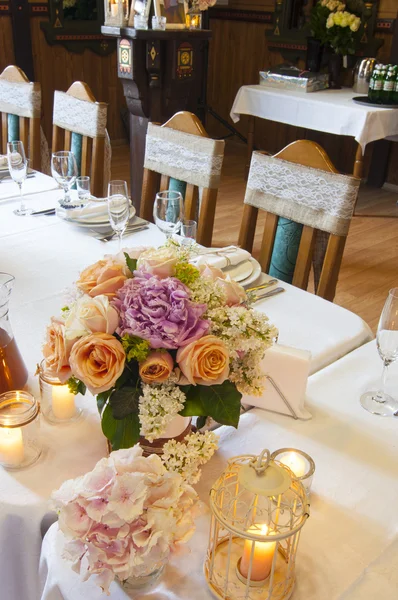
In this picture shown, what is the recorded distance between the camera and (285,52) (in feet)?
17.5

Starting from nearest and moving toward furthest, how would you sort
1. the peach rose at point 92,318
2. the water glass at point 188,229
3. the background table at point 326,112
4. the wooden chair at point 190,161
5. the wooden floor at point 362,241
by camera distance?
the peach rose at point 92,318 < the water glass at point 188,229 < the wooden chair at point 190,161 < the wooden floor at point 362,241 < the background table at point 326,112

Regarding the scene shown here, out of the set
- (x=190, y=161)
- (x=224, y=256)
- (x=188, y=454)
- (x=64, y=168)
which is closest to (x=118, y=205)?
(x=224, y=256)

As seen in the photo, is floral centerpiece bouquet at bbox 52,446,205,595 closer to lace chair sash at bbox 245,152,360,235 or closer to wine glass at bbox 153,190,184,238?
wine glass at bbox 153,190,184,238

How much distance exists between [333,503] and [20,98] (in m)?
2.47

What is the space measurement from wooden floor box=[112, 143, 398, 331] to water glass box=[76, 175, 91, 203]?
1542 mm

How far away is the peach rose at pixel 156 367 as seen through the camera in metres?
0.68

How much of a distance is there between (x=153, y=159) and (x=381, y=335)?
136cm

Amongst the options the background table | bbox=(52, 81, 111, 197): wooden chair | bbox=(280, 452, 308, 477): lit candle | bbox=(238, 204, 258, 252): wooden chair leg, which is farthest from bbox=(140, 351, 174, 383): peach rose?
the background table

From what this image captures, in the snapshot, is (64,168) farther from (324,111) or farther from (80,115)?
(324,111)

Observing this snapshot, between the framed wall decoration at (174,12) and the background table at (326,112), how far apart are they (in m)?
1.23

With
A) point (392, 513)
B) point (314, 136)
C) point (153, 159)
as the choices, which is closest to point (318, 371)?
point (392, 513)

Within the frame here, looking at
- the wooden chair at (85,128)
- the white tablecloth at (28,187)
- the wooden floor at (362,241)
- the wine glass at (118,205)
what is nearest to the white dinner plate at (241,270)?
the wine glass at (118,205)

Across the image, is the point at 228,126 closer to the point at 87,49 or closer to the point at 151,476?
the point at 87,49

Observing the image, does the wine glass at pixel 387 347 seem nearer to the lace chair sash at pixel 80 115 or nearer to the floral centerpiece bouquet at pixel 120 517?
the floral centerpiece bouquet at pixel 120 517
